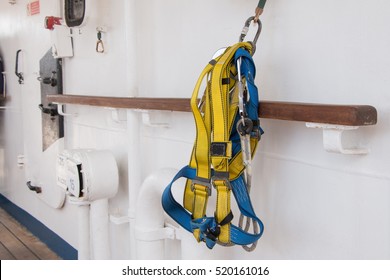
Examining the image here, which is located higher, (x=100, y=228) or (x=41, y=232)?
(x=100, y=228)

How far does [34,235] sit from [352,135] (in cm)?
275

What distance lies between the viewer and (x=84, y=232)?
2.12 m

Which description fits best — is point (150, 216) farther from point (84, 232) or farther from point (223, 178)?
point (84, 232)

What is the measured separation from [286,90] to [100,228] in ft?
4.04

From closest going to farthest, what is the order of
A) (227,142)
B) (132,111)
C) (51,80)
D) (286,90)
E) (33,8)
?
(227,142) < (286,90) < (132,111) < (51,80) < (33,8)

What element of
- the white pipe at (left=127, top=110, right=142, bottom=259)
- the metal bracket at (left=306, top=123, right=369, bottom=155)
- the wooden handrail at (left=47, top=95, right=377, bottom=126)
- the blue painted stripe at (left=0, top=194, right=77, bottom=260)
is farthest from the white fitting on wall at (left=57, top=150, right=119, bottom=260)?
the metal bracket at (left=306, top=123, right=369, bottom=155)

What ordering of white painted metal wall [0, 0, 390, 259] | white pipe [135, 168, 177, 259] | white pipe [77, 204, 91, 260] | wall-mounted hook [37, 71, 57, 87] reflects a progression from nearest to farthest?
white painted metal wall [0, 0, 390, 259] → white pipe [135, 168, 177, 259] → white pipe [77, 204, 91, 260] → wall-mounted hook [37, 71, 57, 87]

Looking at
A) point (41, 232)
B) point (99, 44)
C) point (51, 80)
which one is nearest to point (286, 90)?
point (99, 44)

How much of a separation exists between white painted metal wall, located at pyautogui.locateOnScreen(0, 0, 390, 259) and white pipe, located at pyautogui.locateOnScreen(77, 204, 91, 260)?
0.17 metres

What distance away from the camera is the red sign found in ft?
8.72

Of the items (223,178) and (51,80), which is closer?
(223,178)

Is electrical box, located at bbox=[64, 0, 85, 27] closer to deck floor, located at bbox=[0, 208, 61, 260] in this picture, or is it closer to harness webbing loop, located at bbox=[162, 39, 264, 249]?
harness webbing loop, located at bbox=[162, 39, 264, 249]

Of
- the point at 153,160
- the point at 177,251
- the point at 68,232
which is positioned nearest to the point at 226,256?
the point at 177,251

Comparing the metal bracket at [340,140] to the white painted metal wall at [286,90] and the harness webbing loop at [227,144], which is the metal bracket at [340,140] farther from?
the harness webbing loop at [227,144]
